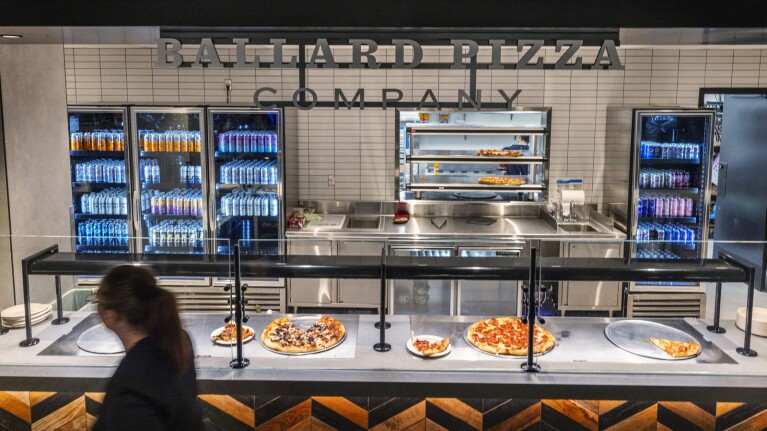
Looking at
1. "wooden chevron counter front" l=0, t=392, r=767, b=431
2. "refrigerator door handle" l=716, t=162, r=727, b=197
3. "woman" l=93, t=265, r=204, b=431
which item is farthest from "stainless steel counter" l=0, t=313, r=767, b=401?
"refrigerator door handle" l=716, t=162, r=727, b=197

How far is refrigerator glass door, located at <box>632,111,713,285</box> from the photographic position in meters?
6.39

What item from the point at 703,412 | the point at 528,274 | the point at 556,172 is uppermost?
the point at 556,172

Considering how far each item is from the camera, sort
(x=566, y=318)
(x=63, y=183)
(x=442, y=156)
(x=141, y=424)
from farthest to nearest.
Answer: (x=442, y=156)
(x=63, y=183)
(x=566, y=318)
(x=141, y=424)

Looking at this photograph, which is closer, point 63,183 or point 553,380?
point 553,380

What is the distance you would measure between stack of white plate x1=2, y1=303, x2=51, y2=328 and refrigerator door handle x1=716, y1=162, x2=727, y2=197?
7.99 metres

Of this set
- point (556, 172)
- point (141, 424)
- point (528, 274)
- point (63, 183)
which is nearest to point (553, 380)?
point (528, 274)

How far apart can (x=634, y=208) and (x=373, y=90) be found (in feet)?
9.62

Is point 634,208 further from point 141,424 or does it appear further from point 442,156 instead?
point 141,424

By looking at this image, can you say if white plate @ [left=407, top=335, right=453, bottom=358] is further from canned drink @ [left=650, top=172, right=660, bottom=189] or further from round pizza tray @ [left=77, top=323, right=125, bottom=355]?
canned drink @ [left=650, top=172, right=660, bottom=189]

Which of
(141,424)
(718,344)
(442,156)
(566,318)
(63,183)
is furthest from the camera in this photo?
(442,156)

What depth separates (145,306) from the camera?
205cm

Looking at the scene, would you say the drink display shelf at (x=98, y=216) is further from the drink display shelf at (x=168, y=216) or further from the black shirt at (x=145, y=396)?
the black shirt at (x=145, y=396)

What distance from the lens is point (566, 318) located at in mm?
3740
